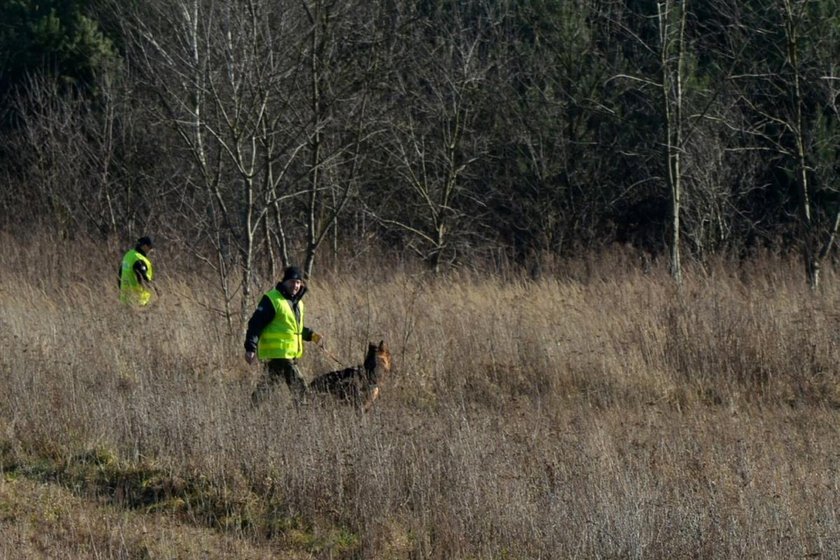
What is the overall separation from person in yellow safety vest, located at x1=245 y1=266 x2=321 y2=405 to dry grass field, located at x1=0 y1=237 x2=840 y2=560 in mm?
426

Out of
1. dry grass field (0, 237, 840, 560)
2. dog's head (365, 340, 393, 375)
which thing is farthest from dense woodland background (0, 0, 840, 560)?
dog's head (365, 340, 393, 375)

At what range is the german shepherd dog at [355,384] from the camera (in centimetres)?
912

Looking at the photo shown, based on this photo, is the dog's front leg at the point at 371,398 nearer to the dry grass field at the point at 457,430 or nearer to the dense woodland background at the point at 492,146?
the dry grass field at the point at 457,430

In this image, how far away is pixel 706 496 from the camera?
688 centimetres

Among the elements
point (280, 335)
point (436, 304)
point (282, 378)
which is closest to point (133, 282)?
point (436, 304)

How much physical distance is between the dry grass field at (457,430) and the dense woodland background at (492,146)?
2370 mm

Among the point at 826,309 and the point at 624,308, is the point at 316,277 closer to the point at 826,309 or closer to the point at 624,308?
the point at 624,308

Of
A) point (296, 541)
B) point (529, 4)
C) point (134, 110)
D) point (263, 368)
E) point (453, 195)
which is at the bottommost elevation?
point (296, 541)

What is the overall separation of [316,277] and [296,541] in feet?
34.9

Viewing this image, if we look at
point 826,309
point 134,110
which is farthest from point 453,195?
point 826,309

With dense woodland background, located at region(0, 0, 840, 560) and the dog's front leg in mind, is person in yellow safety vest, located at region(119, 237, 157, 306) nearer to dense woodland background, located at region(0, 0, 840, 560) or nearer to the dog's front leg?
dense woodland background, located at region(0, 0, 840, 560)

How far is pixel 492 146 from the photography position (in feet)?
78.9

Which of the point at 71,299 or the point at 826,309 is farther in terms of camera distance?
the point at 71,299

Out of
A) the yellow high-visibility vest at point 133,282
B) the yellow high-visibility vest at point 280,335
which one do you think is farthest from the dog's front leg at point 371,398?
the yellow high-visibility vest at point 133,282
